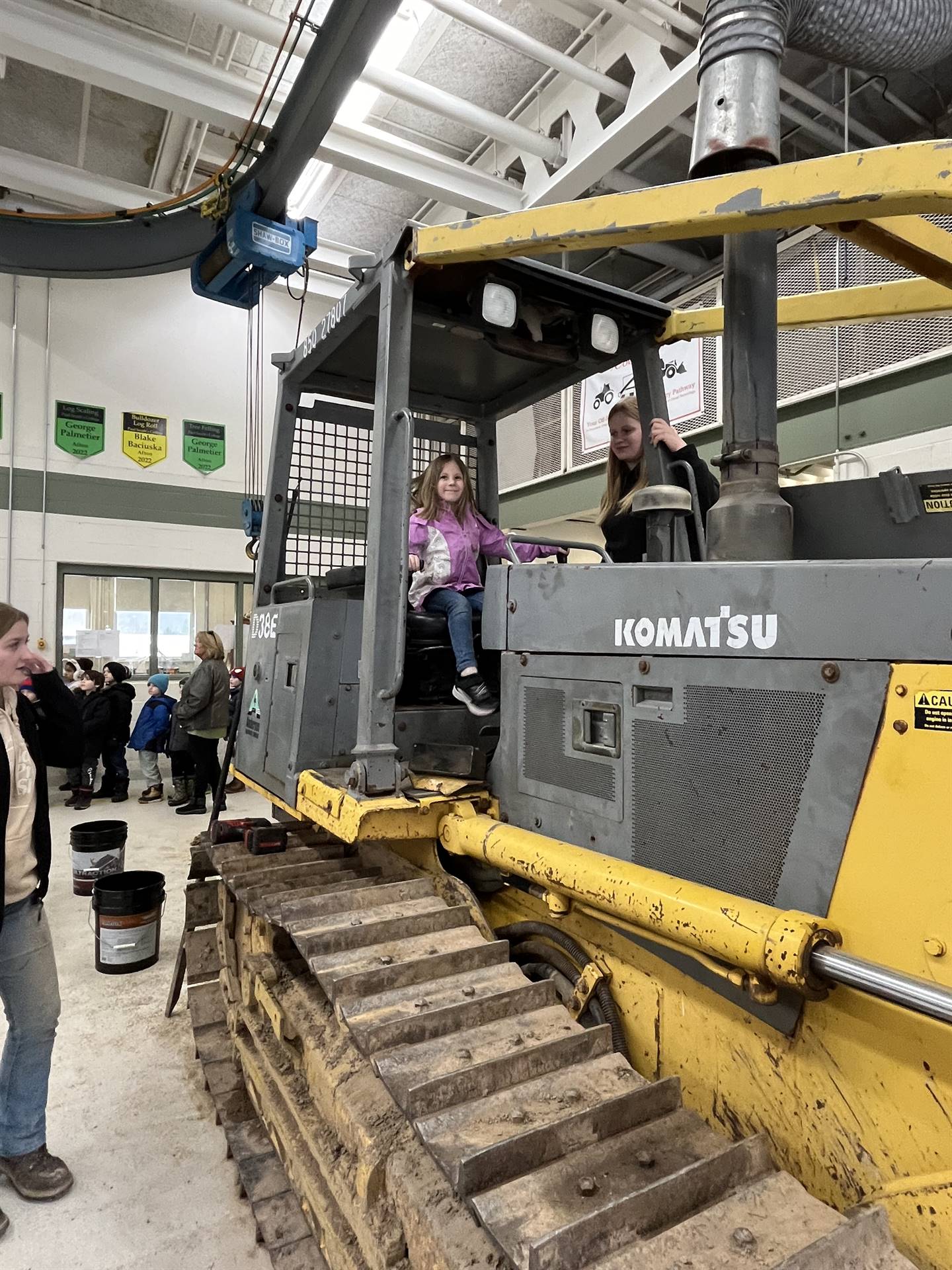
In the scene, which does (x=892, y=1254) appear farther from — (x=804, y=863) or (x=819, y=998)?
(x=804, y=863)

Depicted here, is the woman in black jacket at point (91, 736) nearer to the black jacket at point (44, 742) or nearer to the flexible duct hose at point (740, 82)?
the black jacket at point (44, 742)

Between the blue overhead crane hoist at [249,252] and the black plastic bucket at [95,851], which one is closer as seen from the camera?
the black plastic bucket at [95,851]

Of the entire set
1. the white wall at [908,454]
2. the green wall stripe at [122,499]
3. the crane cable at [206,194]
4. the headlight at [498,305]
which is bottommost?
the headlight at [498,305]

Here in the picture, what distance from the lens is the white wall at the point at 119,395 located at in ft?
33.3

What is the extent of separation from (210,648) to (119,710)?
1402 millimetres

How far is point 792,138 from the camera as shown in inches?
271

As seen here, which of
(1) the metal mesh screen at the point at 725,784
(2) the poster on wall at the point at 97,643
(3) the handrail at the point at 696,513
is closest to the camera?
(1) the metal mesh screen at the point at 725,784

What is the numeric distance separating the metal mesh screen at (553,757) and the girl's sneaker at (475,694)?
1.36 ft

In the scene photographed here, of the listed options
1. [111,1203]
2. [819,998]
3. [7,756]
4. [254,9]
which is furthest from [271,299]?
[819,998]

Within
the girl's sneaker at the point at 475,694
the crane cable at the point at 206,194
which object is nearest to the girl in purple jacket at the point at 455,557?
the girl's sneaker at the point at 475,694

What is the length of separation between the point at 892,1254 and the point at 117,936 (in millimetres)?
4225

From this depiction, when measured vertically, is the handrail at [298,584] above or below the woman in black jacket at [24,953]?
above

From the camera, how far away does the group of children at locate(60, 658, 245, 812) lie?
30.3 feet

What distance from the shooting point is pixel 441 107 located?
667 centimetres
